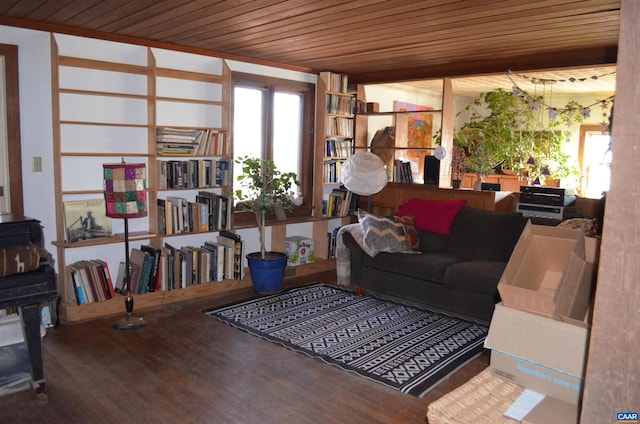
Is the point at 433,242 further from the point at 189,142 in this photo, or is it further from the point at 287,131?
the point at 189,142

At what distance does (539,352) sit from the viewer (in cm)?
123

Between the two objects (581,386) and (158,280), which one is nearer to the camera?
(581,386)

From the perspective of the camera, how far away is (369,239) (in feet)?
15.5

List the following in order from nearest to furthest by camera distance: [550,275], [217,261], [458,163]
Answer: [550,275]
[217,261]
[458,163]

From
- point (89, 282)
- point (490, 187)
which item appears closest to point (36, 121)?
point (89, 282)

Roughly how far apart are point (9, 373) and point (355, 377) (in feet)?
6.86

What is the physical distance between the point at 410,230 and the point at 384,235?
12.4 inches

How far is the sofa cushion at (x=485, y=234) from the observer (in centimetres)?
452

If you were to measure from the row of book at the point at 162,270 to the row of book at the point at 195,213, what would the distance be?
18 cm

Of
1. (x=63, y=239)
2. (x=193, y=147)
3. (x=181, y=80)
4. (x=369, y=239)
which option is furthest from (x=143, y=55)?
(x=369, y=239)

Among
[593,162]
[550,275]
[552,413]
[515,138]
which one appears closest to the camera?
[552,413]

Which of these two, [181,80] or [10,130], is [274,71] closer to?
[181,80]

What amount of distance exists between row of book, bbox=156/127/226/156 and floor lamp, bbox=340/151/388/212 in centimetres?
127

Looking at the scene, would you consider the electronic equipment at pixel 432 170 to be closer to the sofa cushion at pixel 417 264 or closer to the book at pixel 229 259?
the sofa cushion at pixel 417 264
